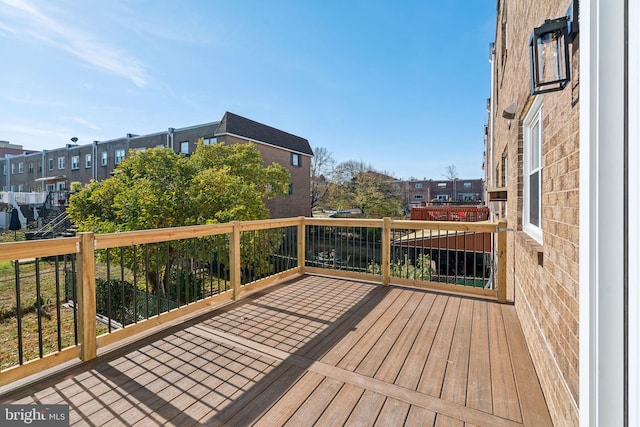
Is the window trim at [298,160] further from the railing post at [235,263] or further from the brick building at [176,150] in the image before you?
the railing post at [235,263]

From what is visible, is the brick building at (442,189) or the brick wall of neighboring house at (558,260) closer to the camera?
the brick wall of neighboring house at (558,260)

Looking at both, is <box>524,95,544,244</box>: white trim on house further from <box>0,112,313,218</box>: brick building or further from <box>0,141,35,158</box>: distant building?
<box>0,141,35,158</box>: distant building

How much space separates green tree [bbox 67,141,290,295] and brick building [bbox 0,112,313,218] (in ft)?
25.1

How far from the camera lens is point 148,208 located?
24.8 feet

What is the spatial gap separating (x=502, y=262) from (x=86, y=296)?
4.67 m

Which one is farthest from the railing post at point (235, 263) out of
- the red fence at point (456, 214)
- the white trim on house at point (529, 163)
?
the red fence at point (456, 214)

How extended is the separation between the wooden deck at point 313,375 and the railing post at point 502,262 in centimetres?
45

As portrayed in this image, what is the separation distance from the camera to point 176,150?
2123cm

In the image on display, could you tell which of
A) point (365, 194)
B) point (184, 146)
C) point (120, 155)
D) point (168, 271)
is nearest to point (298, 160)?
point (365, 194)

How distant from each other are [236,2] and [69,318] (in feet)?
27.2

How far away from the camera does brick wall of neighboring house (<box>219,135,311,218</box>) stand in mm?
21438

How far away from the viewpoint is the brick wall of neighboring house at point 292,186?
21.4 metres

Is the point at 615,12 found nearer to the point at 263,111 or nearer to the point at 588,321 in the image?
the point at 588,321
